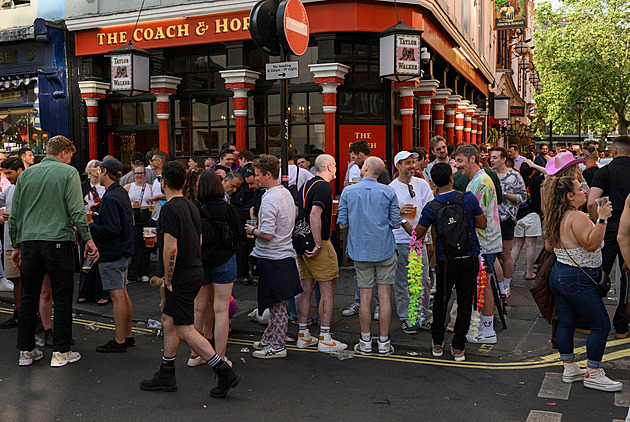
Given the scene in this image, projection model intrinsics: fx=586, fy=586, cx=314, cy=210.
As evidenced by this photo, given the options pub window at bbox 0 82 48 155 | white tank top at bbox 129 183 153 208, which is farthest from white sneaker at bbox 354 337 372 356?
pub window at bbox 0 82 48 155

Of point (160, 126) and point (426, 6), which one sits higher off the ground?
point (426, 6)

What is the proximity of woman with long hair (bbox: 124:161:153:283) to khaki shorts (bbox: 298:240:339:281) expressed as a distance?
3740mm

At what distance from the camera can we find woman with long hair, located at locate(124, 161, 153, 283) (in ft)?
29.7

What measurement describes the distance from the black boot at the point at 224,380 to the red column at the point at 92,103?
36.6ft

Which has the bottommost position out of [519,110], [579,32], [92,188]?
[92,188]

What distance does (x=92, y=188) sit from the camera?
8.53 m

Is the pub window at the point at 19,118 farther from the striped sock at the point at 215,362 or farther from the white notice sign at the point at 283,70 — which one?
the striped sock at the point at 215,362

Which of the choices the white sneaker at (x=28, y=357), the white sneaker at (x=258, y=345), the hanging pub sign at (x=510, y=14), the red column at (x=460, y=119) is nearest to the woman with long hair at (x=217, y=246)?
the white sneaker at (x=258, y=345)

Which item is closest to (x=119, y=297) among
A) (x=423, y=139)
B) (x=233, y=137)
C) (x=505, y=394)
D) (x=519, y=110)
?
(x=505, y=394)

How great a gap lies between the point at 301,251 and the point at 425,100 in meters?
9.67

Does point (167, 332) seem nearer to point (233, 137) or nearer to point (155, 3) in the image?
point (233, 137)

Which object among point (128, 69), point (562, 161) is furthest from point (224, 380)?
point (128, 69)

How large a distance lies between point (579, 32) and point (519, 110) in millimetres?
12700

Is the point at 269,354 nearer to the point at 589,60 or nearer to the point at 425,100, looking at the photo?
the point at 425,100
